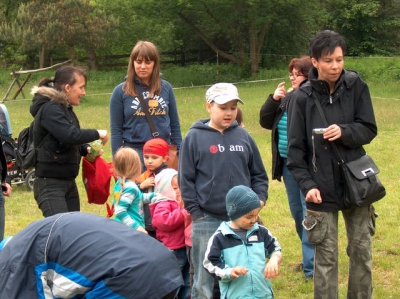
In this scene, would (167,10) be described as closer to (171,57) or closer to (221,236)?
(171,57)

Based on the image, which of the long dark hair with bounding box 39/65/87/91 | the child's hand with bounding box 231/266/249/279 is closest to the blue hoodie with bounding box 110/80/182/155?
the long dark hair with bounding box 39/65/87/91

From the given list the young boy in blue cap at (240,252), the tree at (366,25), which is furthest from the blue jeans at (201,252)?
the tree at (366,25)

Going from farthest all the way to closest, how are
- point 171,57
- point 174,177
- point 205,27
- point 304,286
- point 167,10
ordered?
point 171,57, point 205,27, point 167,10, point 304,286, point 174,177

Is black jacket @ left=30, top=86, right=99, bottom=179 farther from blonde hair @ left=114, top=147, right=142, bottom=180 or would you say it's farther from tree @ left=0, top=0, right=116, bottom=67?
tree @ left=0, top=0, right=116, bottom=67

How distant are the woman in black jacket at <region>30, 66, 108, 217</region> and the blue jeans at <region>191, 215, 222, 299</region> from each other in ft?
4.04

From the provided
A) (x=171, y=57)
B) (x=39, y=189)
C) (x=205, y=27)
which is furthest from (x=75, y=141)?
(x=171, y=57)

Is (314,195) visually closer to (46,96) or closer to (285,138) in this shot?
(285,138)

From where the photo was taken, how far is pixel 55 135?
17.8ft

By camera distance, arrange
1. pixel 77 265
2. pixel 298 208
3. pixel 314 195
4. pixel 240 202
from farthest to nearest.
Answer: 1. pixel 298 208
2. pixel 314 195
3. pixel 240 202
4. pixel 77 265

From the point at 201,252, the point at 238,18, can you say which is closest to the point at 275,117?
the point at 201,252

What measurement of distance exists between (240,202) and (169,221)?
109cm

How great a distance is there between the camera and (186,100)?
2455 cm

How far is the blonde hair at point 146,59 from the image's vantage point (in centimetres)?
569

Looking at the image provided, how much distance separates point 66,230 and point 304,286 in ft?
9.65
